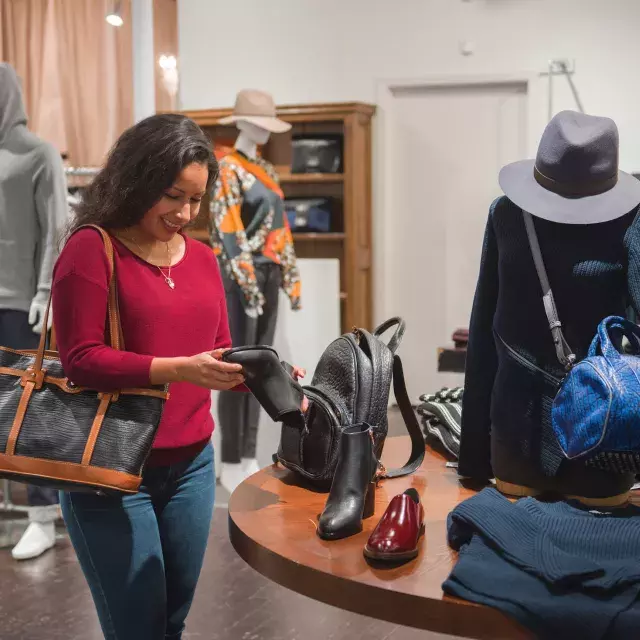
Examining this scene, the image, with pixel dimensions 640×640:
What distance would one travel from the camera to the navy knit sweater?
53.9 inches

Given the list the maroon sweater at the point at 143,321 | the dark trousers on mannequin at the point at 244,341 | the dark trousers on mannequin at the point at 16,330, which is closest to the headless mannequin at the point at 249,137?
the dark trousers on mannequin at the point at 244,341

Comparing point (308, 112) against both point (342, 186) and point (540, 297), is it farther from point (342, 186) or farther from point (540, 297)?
point (540, 297)

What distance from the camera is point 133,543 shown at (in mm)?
1474

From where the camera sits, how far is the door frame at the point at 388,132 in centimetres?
562

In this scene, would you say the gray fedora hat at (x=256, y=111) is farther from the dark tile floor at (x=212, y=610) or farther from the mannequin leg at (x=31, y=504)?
the dark tile floor at (x=212, y=610)

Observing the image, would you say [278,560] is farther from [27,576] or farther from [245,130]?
[245,130]

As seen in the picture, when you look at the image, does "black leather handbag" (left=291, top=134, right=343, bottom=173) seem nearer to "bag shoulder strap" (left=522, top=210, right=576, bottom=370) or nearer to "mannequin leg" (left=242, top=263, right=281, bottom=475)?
"mannequin leg" (left=242, top=263, right=281, bottom=475)

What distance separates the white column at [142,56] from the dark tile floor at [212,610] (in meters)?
3.09

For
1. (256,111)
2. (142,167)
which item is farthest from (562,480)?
(256,111)

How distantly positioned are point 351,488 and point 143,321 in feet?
1.56

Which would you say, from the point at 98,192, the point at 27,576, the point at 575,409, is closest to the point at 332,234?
the point at 27,576

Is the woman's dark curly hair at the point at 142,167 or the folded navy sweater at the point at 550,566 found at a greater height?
the woman's dark curly hair at the point at 142,167

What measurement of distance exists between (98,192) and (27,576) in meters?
1.99

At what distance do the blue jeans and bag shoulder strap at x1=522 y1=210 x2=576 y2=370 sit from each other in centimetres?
71
